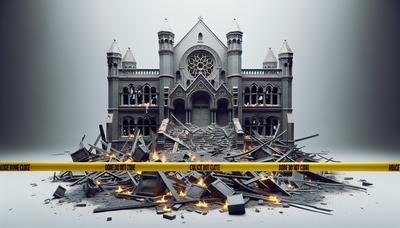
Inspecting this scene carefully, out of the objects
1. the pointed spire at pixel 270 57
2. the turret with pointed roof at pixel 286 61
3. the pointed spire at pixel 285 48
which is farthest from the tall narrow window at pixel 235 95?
the pointed spire at pixel 270 57

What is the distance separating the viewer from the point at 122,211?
12305mm

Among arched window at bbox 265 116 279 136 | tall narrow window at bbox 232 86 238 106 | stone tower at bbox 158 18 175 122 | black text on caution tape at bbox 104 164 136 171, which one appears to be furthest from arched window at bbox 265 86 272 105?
black text on caution tape at bbox 104 164 136 171

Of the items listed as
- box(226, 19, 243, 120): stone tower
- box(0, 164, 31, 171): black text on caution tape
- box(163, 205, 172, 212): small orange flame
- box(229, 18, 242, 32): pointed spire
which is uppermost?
box(229, 18, 242, 32): pointed spire

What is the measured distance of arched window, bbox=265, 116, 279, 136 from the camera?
33.2m

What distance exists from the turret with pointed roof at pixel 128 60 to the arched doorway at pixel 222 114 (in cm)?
1206

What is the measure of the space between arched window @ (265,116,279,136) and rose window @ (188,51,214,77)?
867 centimetres

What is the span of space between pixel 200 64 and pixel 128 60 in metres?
9.05

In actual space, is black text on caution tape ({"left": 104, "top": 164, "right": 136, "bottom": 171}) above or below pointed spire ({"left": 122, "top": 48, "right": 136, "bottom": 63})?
below

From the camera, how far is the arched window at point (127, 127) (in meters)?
33.3

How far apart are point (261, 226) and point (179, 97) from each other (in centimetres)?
2279

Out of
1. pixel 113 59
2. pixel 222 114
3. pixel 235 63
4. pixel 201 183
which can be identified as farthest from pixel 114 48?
pixel 201 183

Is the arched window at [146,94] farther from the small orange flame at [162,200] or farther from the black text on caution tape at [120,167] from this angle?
the black text on caution tape at [120,167]

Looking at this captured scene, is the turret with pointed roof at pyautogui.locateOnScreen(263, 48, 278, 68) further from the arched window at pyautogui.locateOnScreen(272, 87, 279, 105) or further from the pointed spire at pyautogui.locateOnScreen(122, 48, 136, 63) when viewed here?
the pointed spire at pyautogui.locateOnScreen(122, 48, 136, 63)

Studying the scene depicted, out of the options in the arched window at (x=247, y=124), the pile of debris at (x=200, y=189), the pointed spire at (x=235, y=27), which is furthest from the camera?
the arched window at (x=247, y=124)
